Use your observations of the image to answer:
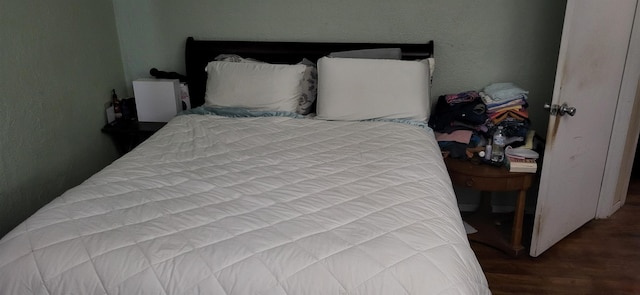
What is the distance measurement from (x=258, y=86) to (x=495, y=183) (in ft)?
4.23

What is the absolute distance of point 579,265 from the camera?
2.40 metres

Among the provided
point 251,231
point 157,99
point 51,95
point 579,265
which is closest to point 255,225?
point 251,231

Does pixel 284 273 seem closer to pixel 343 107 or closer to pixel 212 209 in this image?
pixel 212 209

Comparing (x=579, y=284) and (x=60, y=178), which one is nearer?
(x=579, y=284)

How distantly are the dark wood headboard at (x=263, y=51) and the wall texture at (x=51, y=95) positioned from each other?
49 centimetres

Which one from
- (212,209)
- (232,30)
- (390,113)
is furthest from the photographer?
(232,30)

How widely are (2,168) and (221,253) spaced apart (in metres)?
1.38

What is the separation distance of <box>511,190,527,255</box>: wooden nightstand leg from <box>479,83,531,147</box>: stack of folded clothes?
0.27 m

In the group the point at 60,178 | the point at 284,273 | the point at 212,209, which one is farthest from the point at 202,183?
the point at 60,178

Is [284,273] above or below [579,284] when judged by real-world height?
above

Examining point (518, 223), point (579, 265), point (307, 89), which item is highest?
point (307, 89)

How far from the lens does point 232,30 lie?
2854 mm

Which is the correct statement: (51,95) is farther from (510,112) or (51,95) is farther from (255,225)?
(510,112)

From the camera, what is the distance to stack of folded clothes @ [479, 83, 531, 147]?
8.06 ft
